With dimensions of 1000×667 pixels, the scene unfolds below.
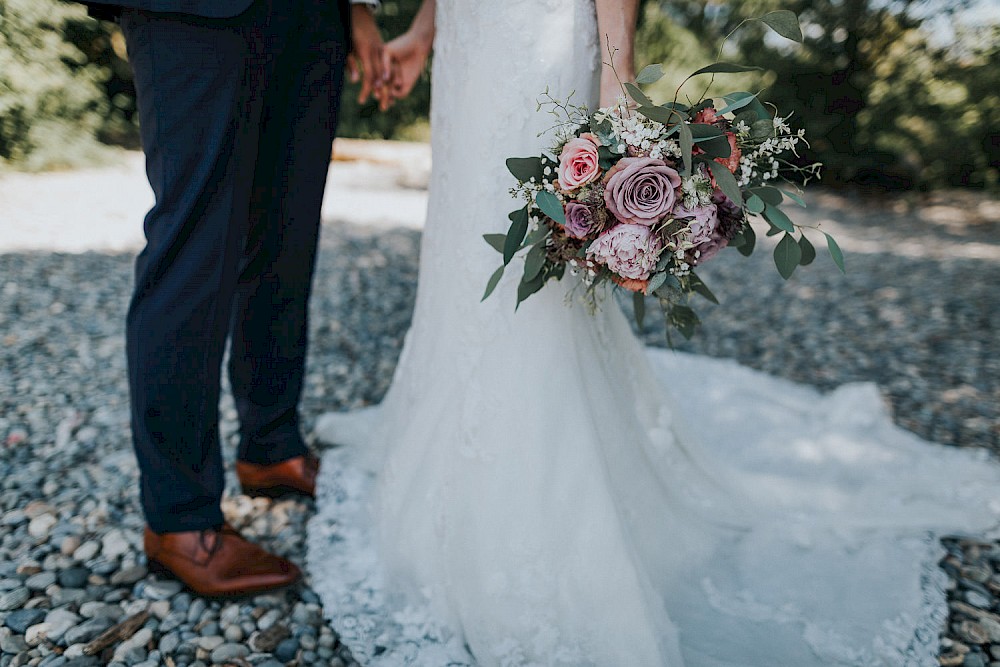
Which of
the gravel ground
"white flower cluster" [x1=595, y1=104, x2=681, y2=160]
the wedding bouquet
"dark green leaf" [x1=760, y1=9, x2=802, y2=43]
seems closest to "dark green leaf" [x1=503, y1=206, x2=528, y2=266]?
the wedding bouquet

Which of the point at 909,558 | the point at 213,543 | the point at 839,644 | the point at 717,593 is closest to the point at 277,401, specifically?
the point at 213,543

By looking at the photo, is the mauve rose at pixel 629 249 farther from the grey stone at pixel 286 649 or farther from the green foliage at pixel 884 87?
the green foliage at pixel 884 87

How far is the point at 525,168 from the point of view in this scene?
147 centimetres

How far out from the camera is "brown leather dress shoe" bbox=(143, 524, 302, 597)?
1765 millimetres

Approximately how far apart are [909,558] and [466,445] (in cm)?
132

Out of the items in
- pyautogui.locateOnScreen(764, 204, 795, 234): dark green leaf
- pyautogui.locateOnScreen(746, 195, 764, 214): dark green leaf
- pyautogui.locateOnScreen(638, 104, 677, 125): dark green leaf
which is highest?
pyautogui.locateOnScreen(638, 104, 677, 125): dark green leaf

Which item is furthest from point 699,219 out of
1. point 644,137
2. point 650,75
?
point 650,75

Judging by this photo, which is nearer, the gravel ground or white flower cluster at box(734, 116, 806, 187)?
white flower cluster at box(734, 116, 806, 187)

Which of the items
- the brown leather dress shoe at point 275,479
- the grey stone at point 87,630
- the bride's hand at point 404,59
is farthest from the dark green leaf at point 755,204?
the grey stone at point 87,630

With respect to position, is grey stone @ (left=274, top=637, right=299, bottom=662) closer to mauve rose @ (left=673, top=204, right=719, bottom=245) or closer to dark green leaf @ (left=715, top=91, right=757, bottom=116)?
mauve rose @ (left=673, top=204, right=719, bottom=245)

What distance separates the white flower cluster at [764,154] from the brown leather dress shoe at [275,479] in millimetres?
1541

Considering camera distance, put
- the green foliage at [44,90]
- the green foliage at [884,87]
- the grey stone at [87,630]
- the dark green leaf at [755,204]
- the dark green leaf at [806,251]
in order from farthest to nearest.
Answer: the green foliage at [884,87] → the green foliage at [44,90] → the grey stone at [87,630] → the dark green leaf at [806,251] → the dark green leaf at [755,204]

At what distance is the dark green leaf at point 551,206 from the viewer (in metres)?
1.40

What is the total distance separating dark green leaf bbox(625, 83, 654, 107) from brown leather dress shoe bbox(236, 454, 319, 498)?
4.92 feet
